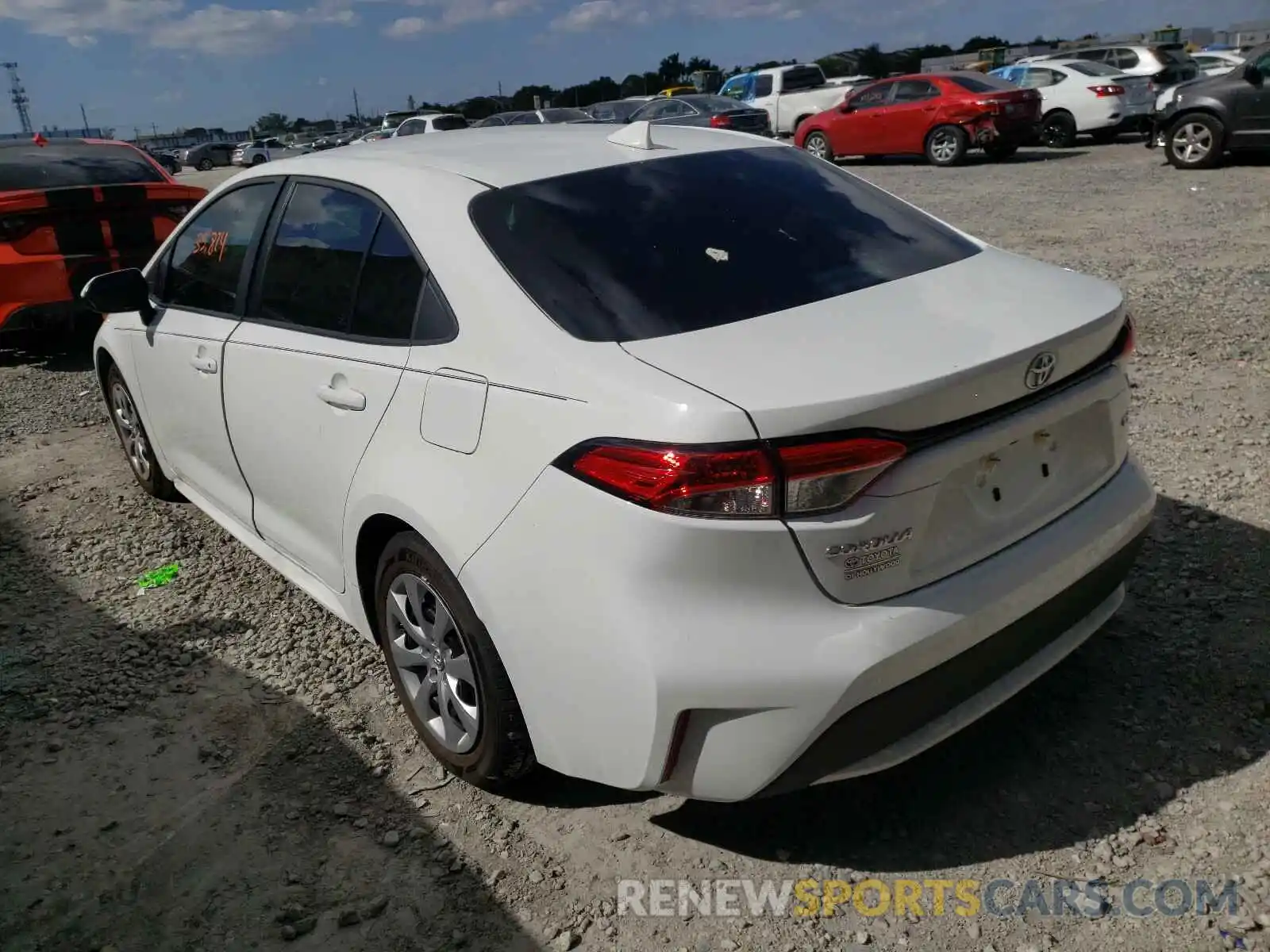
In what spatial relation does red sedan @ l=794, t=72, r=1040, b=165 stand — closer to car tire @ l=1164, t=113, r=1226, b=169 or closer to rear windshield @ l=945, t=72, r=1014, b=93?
rear windshield @ l=945, t=72, r=1014, b=93

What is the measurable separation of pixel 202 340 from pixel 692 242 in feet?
6.55

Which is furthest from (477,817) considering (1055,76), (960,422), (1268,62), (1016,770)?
(1055,76)

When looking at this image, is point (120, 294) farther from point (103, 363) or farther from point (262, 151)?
point (262, 151)

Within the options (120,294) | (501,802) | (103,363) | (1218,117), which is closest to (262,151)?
(1218,117)

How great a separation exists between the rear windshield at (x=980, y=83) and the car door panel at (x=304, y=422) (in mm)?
15958

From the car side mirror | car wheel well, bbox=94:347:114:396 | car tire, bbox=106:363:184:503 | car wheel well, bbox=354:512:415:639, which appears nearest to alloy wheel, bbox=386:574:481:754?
car wheel well, bbox=354:512:415:639

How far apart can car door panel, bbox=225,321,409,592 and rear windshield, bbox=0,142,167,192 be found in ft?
17.1

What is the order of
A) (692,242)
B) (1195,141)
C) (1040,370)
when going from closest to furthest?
(1040,370) → (692,242) → (1195,141)

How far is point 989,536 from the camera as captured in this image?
2.21 meters

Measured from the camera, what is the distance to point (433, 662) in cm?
270

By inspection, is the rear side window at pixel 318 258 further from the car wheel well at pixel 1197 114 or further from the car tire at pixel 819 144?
the car tire at pixel 819 144

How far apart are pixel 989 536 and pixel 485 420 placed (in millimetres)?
1160

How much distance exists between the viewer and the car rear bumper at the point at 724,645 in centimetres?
199

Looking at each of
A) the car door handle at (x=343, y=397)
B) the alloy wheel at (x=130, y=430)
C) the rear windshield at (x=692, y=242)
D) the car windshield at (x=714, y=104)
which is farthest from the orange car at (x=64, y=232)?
the car windshield at (x=714, y=104)
